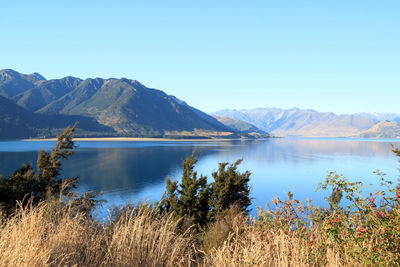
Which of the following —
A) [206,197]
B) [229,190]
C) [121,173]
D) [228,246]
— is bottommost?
[121,173]

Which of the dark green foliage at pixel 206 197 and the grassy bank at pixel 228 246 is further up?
the grassy bank at pixel 228 246

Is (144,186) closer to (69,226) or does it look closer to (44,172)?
(44,172)

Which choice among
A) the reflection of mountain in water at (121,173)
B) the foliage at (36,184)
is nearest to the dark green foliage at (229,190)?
the foliage at (36,184)

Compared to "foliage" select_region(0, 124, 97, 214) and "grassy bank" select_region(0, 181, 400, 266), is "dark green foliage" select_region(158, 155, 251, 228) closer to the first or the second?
"foliage" select_region(0, 124, 97, 214)

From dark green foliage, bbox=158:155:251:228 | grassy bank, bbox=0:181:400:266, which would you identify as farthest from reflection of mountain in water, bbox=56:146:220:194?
grassy bank, bbox=0:181:400:266

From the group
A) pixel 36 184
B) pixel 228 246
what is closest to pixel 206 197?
pixel 36 184

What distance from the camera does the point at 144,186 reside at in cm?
6675

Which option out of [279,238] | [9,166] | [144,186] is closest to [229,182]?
[279,238]

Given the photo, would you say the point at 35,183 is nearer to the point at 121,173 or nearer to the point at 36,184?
the point at 36,184

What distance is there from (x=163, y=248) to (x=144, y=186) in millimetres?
63560

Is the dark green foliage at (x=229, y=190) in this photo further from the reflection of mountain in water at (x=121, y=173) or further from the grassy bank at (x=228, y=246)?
the grassy bank at (x=228, y=246)

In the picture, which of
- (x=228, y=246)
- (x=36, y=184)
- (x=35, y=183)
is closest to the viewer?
(x=228, y=246)

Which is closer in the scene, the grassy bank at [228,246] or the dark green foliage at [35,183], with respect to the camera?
the grassy bank at [228,246]

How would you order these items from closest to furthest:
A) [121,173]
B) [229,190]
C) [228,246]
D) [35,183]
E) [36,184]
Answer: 1. [228,246]
2. [229,190]
3. [36,184]
4. [35,183]
5. [121,173]
